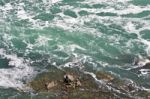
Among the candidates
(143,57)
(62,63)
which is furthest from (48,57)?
(143,57)

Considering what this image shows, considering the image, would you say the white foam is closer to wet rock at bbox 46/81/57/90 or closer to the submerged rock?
wet rock at bbox 46/81/57/90

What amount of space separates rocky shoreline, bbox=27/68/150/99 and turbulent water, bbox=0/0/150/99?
2103mm

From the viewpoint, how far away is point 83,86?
81.7 m

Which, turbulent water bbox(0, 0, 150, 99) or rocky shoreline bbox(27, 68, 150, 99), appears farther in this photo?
turbulent water bbox(0, 0, 150, 99)

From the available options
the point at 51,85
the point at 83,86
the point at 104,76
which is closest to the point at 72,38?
the point at 104,76

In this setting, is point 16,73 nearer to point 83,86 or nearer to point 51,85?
point 51,85

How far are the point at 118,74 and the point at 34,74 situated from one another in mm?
14589

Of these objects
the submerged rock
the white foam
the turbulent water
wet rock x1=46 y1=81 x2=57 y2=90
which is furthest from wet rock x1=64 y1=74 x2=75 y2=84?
the white foam

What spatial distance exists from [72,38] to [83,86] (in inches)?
743

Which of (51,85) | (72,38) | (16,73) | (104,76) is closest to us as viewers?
(51,85)

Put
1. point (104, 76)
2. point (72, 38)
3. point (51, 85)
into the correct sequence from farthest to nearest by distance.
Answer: point (72, 38)
point (104, 76)
point (51, 85)

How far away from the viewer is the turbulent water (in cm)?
8688

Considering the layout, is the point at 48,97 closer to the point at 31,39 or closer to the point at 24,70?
the point at 24,70

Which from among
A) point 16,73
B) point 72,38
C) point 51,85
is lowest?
point 51,85
